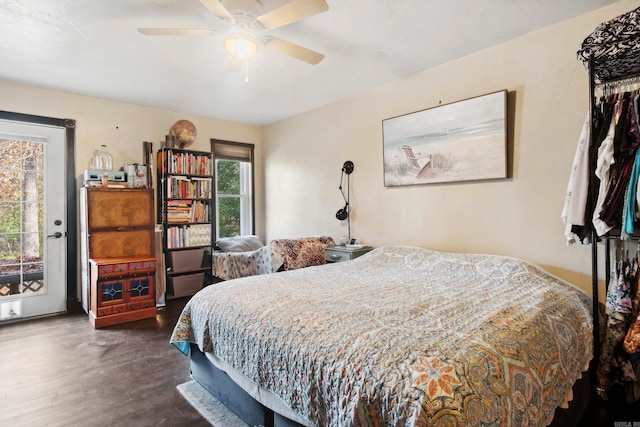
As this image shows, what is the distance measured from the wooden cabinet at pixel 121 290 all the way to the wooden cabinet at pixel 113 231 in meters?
0.01

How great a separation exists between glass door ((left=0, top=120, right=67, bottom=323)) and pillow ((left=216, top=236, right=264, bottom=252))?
6.08 ft

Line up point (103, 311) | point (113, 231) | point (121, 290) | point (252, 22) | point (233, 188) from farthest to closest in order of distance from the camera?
point (233, 188), point (113, 231), point (121, 290), point (103, 311), point (252, 22)

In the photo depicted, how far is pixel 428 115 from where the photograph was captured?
322cm

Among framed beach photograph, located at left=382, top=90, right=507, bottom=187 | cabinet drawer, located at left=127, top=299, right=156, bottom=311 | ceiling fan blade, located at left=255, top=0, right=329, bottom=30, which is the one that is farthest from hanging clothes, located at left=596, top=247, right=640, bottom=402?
A: cabinet drawer, located at left=127, top=299, right=156, bottom=311

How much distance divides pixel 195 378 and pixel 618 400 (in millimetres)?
2660

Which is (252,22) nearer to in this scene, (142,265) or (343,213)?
(343,213)

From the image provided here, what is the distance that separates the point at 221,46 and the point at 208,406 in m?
2.68

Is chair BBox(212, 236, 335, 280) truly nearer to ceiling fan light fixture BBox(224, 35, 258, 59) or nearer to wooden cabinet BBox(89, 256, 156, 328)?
wooden cabinet BBox(89, 256, 156, 328)

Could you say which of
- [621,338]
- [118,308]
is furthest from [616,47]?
[118,308]

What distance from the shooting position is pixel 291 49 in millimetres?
2371

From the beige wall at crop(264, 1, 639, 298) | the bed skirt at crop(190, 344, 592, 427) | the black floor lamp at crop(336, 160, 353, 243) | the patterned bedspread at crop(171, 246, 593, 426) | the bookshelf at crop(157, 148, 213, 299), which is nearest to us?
the patterned bedspread at crop(171, 246, 593, 426)

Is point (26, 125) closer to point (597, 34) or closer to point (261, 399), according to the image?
point (261, 399)

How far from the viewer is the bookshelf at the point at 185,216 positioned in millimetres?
4355

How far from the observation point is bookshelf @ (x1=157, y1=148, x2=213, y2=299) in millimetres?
4355
